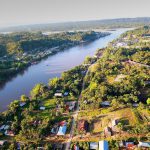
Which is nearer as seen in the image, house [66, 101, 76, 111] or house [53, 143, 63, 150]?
house [53, 143, 63, 150]

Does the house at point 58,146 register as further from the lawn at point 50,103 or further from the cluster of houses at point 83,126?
the lawn at point 50,103

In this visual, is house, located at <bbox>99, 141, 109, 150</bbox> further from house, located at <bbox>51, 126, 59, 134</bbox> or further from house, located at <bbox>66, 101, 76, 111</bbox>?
house, located at <bbox>66, 101, 76, 111</bbox>

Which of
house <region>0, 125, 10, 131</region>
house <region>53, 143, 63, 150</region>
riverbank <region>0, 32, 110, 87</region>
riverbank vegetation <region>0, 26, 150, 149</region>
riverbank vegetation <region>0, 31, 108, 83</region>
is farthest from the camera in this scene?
riverbank vegetation <region>0, 31, 108, 83</region>

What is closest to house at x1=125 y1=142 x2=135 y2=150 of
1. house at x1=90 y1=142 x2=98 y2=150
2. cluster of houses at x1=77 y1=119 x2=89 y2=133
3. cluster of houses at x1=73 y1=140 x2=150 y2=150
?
cluster of houses at x1=73 y1=140 x2=150 y2=150

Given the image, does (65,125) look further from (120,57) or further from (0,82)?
(120,57)

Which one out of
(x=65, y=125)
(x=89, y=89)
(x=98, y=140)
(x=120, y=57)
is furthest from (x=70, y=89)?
(x=120, y=57)

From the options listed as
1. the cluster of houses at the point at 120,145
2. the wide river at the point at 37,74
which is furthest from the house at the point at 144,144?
the wide river at the point at 37,74

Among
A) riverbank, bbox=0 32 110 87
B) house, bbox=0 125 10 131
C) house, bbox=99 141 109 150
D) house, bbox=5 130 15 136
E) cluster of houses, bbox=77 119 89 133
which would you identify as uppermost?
riverbank, bbox=0 32 110 87

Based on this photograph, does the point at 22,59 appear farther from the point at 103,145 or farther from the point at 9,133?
the point at 103,145

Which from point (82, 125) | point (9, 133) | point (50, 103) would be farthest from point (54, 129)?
point (50, 103)
